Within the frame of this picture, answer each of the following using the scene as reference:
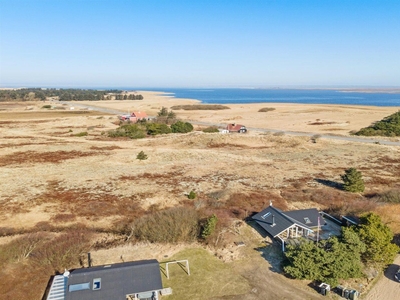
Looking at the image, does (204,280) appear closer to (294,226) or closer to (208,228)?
(208,228)

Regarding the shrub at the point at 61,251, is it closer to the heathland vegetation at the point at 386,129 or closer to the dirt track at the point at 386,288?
the dirt track at the point at 386,288

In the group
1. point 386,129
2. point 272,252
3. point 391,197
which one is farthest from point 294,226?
point 386,129

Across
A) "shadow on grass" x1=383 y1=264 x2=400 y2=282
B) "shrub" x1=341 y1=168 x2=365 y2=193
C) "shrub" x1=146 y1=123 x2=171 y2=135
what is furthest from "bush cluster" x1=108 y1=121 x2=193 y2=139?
"shadow on grass" x1=383 y1=264 x2=400 y2=282

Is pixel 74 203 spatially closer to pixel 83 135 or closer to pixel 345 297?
pixel 345 297

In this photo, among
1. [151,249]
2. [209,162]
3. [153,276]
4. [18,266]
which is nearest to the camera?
[153,276]

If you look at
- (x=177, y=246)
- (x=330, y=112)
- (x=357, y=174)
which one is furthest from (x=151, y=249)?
(x=330, y=112)

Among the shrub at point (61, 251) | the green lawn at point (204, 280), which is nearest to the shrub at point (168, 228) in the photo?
the green lawn at point (204, 280)

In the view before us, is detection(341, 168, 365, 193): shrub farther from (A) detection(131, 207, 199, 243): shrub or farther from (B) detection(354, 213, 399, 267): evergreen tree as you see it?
(A) detection(131, 207, 199, 243): shrub
